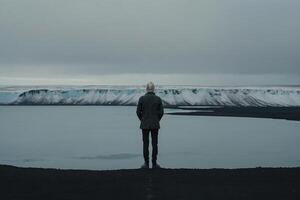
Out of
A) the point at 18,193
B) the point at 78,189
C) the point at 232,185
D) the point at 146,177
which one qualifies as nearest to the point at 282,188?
the point at 232,185

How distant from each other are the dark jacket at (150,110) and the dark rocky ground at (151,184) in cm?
107

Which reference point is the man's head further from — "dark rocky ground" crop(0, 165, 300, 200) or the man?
"dark rocky ground" crop(0, 165, 300, 200)

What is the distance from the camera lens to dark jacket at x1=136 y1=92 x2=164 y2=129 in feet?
40.4

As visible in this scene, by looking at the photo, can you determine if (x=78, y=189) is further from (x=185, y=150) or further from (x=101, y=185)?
(x=185, y=150)

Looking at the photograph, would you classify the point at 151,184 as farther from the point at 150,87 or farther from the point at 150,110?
the point at 150,87

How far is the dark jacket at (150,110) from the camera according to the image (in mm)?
12312

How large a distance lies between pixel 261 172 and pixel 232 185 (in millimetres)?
2055

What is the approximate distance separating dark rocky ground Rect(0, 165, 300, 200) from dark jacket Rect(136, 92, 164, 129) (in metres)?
1.07

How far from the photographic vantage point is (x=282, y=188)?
383 inches

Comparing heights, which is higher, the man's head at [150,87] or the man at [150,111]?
the man's head at [150,87]

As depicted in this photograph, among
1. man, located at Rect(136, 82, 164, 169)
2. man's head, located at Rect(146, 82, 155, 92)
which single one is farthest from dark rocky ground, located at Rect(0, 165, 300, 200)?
man's head, located at Rect(146, 82, 155, 92)

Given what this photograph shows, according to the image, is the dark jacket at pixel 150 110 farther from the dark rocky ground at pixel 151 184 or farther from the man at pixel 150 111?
the dark rocky ground at pixel 151 184

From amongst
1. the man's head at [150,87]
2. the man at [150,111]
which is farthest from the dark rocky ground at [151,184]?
the man's head at [150,87]

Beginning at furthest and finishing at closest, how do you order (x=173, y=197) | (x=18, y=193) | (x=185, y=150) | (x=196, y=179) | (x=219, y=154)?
(x=185, y=150) < (x=219, y=154) < (x=196, y=179) < (x=18, y=193) < (x=173, y=197)
